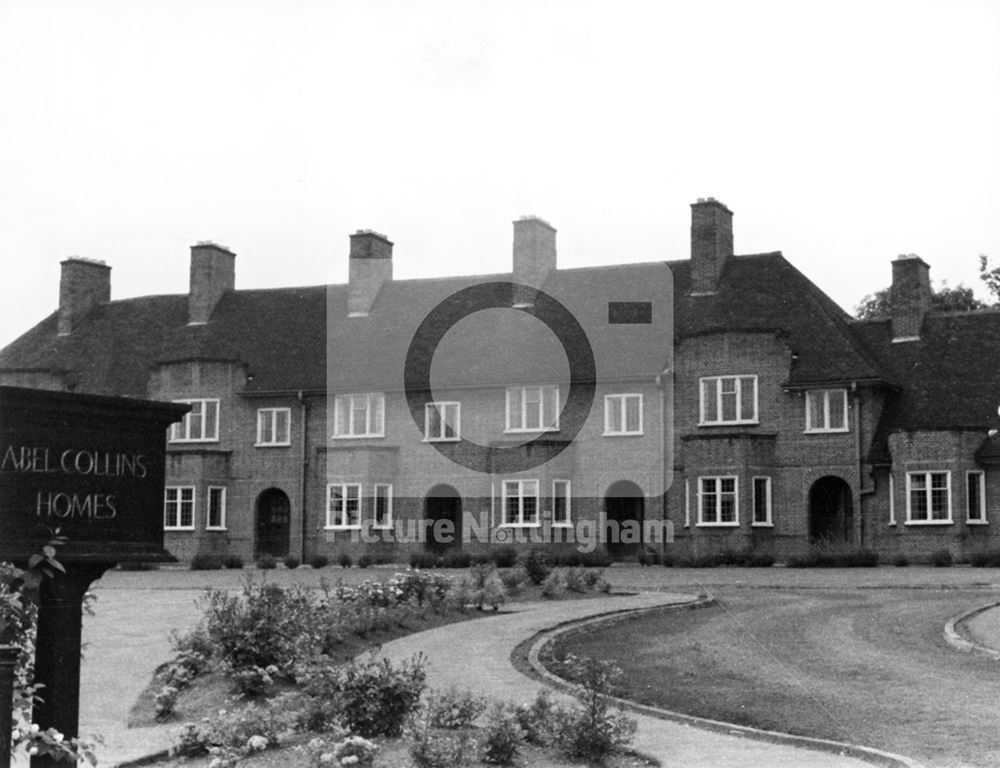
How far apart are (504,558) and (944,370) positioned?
1532 cm

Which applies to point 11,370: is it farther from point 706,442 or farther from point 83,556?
point 83,556

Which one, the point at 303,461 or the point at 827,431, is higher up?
the point at 827,431

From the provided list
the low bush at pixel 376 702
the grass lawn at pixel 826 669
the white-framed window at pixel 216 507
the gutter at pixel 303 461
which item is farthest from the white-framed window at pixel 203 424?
the low bush at pixel 376 702

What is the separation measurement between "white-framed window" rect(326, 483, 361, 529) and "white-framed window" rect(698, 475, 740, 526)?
1190cm

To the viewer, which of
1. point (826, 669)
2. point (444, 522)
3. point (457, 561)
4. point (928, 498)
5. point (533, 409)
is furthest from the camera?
point (444, 522)

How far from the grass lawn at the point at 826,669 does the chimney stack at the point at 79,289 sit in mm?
38702

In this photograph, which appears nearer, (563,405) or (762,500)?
(762,500)

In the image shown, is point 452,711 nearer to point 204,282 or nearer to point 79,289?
point 204,282

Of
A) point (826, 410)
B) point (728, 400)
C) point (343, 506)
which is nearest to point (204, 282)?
point (343, 506)

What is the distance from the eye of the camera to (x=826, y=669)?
54.3ft

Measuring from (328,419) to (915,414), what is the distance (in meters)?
20.0

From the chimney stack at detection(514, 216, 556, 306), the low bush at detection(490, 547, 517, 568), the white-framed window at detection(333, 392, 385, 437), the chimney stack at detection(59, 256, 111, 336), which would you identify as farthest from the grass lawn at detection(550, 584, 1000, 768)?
the chimney stack at detection(59, 256, 111, 336)

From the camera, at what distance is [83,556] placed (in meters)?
7.89

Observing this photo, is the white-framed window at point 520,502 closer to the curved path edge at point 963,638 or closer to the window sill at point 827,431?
the window sill at point 827,431
